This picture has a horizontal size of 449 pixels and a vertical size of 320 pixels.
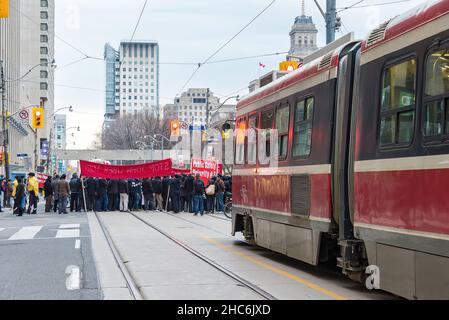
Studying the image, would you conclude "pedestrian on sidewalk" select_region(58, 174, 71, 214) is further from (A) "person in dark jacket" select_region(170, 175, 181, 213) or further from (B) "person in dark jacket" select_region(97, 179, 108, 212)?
(A) "person in dark jacket" select_region(170, 175, 181, 213)

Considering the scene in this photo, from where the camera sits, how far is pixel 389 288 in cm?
762

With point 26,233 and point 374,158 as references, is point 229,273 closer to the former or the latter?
point 374,158

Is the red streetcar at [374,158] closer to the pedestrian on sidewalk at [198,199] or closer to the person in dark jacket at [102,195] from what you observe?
the pedestrian on sidewalk at [198,199]

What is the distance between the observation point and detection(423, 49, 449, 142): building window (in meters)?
6.70

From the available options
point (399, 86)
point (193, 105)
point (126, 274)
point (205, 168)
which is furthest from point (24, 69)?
point (399, 86)

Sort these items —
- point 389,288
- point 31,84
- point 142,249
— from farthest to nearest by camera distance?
point 31,84, point 142,249, point 389,288

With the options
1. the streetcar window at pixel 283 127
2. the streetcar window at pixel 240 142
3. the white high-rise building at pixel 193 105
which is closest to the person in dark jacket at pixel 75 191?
the streetcar window at pixel 240 142

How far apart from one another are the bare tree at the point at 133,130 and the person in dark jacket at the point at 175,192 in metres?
76.7

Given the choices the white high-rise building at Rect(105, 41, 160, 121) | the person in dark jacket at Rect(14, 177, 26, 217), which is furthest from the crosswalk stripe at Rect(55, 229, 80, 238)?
the white high-rise building at Rect(105, 41, 160, 121)

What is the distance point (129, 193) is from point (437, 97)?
27.4m

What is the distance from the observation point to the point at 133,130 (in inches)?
4510
